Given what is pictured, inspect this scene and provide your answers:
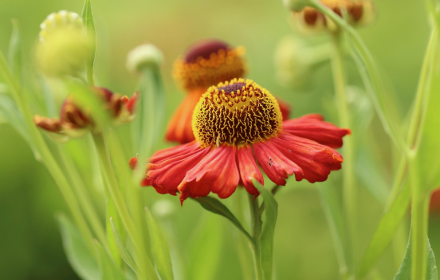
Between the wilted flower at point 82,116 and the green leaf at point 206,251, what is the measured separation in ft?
0.74

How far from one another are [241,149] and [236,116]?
0.03m

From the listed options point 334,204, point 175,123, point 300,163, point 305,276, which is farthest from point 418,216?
point 305,276

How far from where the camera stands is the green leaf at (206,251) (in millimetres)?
556

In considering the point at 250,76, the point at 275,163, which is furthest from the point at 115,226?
the point at 250,76

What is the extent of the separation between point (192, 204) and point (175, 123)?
0.63 meters

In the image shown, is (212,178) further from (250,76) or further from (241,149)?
(250,76)

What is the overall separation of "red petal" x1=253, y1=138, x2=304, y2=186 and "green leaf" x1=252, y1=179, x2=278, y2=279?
2 cm

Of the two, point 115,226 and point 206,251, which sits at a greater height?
point 115,226

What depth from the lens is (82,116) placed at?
37cm

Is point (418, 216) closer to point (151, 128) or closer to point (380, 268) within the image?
point (151, 128)

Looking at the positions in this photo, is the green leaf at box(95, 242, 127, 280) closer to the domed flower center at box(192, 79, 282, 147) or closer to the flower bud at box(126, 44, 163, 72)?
the domed flower center at box(192, 79, 282, 147)

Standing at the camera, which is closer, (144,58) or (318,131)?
(318,131)

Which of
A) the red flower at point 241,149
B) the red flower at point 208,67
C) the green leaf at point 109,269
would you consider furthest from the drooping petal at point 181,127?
A: the green leaf at point 109,269

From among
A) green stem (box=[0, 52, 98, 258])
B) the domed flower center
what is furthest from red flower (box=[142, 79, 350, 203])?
green stem (box=[0, 52, 98, 258])
